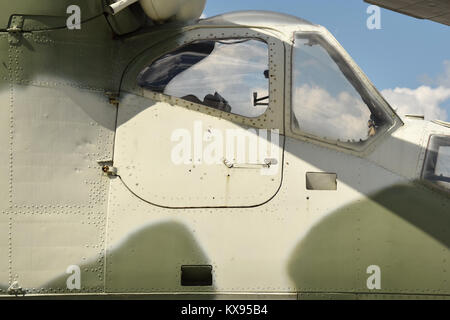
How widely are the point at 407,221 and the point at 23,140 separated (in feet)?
9.87

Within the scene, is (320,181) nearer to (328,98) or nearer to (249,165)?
(249,165)

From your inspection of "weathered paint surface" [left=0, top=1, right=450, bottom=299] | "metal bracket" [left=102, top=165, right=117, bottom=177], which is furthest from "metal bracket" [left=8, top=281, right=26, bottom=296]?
"metal bracket" [left=102, top=165, right=117, bottom=177]

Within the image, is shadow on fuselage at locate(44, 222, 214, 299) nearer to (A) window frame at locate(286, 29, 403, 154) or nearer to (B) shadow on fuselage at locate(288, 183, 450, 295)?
(B) shadow on fuselage at locate(288, 183, 450, 295)

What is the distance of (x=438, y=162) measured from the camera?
181 inches

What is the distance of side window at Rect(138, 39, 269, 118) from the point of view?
15.2ft

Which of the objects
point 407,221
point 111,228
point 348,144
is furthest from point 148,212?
point 407,221

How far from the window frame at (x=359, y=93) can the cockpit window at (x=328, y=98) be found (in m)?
0.02

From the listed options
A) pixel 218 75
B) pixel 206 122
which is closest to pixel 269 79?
pixel 218 75

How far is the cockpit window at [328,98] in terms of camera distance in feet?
15.2

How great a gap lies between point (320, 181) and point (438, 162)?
0.99 m

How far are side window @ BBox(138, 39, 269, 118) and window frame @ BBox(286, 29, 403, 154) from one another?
24 cm

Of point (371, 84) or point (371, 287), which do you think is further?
point (371, 84)
